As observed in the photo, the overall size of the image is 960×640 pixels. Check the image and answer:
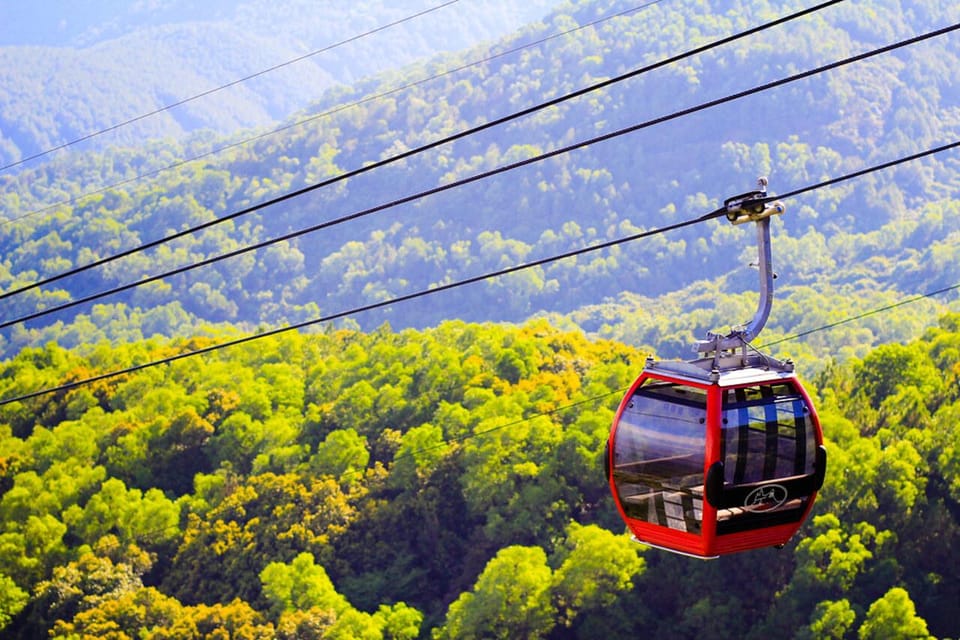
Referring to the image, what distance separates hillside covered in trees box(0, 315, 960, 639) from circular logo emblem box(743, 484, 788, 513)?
27.7 m

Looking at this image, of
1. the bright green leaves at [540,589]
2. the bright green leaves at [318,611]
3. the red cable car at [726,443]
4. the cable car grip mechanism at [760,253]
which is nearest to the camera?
the cable car grip mechanism at [760,253]

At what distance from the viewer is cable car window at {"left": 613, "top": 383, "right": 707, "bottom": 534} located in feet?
40.3

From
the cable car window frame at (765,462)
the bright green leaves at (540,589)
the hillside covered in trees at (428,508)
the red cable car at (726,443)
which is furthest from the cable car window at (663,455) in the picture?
the bright green leaves at (540,589)

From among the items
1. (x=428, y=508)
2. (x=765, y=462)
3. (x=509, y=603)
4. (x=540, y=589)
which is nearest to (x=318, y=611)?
(x=509, y=603)

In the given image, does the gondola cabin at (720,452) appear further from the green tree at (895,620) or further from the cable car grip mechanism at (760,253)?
the green tree at (895,620)

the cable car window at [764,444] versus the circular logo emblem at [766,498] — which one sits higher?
the cable car window at [764,444]

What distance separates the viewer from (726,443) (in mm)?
12070

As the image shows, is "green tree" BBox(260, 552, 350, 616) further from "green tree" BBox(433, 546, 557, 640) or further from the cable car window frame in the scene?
the cable car window frame

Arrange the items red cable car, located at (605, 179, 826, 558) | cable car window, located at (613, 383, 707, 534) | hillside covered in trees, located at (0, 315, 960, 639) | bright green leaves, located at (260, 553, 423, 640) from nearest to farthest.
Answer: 1. red cable car, located at (605, 179, 826, 558)
2. cable car window, located at (613, 383, 707, 534)
3. hillside covered in trees, located at (0, 315, 960, 639)
4. bright green leaves, located at (260, 553, 423, 640)

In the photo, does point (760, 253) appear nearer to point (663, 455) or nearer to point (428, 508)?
point (663, 455)

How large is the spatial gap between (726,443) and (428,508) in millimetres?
44445

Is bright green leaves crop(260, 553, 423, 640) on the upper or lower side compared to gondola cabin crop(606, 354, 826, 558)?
lower

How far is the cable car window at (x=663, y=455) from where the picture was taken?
40.3 ft

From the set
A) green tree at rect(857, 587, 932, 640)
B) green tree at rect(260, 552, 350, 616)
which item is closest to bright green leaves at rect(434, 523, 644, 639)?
green tree at rect(260, 552, 350, 616)
